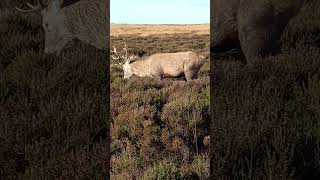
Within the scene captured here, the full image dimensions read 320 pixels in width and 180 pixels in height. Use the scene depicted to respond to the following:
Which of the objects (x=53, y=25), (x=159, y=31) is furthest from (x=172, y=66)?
(x=159, y=31)

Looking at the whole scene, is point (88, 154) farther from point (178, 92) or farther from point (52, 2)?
point (52, 2)

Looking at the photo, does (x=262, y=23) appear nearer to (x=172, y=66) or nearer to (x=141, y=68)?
(x=172, y=66)

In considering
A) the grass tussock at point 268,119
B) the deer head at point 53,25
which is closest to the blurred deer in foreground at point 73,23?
the deer head at point 53,25

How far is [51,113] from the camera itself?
16.3 ft

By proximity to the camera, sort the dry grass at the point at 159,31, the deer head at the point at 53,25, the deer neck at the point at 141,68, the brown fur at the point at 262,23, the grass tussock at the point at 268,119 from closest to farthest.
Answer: the grass tussock at the point at 268,119
the brown fur at the point at 262,23
the deer head at the point at 53,25
the deer neck at the point at 141,68
the dry grass at the point at 159,31

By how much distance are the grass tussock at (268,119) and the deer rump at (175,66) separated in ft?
17.2

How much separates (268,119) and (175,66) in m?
7.54

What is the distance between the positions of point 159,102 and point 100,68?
35.8 inches

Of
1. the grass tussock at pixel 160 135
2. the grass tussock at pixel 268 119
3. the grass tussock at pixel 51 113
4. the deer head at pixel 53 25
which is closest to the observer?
the grass tussock at pixel 268 119

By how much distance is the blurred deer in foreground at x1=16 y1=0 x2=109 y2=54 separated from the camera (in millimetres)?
7422

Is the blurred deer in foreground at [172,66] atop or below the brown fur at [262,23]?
below

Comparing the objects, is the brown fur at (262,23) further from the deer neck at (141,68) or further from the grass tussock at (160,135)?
the deer neck at (141,68)

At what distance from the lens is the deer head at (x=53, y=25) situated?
24.2ft

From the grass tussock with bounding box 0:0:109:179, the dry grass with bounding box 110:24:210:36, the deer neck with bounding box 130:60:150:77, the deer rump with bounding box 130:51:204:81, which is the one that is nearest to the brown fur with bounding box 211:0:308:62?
the grass tussock with bounding box 0:0:109:179
